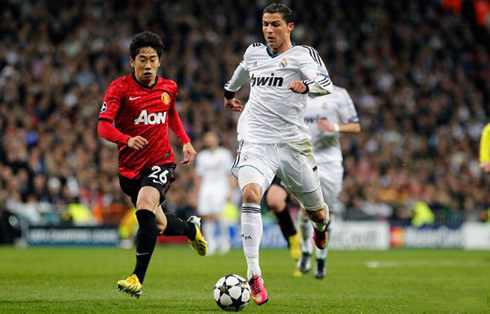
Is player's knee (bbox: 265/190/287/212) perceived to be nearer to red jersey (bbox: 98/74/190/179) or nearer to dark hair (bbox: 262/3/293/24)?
red jersey (bbox: 98/74/190/179)

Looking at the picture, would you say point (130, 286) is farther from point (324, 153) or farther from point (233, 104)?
point (324, 153)

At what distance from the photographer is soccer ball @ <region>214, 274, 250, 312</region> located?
25.1 ft

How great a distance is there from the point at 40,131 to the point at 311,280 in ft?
44.7

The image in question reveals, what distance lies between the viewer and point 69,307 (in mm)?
7824

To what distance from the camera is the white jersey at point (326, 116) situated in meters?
12.1

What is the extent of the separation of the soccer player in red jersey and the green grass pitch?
34.4 inches

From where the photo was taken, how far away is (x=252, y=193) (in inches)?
325

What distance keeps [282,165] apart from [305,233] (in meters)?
3.47

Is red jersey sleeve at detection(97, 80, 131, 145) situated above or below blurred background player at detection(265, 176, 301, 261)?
above

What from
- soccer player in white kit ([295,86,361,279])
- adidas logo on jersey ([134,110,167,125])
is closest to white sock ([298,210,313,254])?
soccer player in white kit ([295,86,361,279])

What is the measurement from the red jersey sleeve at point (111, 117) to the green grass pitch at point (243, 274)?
1.56 m

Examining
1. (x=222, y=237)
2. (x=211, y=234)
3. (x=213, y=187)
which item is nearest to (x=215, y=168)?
(x=213, y=187)

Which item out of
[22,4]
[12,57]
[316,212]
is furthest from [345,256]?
[22,4]

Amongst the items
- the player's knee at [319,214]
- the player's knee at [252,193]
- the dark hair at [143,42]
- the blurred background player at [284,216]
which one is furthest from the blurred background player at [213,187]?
the player's knee at [252,193]
